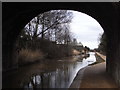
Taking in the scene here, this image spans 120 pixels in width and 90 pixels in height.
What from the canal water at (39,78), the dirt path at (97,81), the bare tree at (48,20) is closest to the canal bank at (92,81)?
the dirt path at (97,81)

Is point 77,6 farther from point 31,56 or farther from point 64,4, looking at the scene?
point 31,56

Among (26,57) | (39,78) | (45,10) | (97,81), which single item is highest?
(45,10)

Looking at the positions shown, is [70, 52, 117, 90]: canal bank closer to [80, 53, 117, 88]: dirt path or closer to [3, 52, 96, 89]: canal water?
[80, 53, 117, 88]: dirt path

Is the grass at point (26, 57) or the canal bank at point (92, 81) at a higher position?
the grass at point (26, 57)

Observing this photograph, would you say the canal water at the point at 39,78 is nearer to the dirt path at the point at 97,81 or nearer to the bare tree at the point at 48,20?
the dirt path at the point at 97,81

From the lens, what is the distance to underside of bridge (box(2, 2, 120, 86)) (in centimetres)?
1628

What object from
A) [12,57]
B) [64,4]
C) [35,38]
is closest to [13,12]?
[64,4]

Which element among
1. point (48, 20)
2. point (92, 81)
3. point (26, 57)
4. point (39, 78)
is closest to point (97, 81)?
point (92, 81)

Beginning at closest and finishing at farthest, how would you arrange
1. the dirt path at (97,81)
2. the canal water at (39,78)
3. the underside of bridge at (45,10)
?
the dirt path at (97,81) → the canal water at (39,78) → the underside of bridge at (45,10)

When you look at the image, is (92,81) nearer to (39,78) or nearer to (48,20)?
(39,78)

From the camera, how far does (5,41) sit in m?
23.4

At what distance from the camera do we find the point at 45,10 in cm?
2302

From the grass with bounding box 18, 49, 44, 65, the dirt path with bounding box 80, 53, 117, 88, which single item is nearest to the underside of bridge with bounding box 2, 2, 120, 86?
the dirt path with bounding box 80, 53, 117, 88

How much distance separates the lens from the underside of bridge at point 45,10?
1628cm
